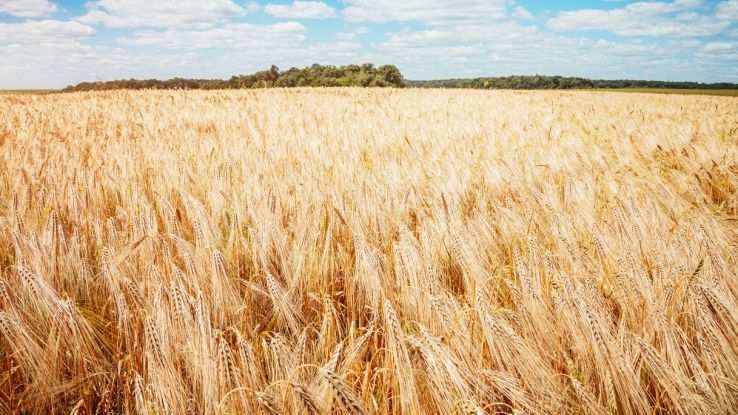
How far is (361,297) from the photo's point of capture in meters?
1.36

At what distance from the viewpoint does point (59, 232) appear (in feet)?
4.58

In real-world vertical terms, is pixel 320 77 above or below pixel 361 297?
above

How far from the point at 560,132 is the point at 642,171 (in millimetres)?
2033

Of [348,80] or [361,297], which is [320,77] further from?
[361,297]

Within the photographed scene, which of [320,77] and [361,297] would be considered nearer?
[361,297]

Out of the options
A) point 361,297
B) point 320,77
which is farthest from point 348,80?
point 361,297

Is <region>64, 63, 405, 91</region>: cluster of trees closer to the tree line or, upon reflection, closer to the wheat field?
the tree line

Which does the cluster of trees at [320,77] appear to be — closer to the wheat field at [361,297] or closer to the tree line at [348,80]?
the tree line at [348,80]

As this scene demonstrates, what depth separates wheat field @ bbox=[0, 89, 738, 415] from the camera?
0.82m

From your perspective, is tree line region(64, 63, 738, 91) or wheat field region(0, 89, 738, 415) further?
tree line region(64, 63, 738, 91)

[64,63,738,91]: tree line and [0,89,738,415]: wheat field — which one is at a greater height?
[64,63,738,91]: tree line

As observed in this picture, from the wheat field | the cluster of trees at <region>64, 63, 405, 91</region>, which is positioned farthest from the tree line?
the wheat field

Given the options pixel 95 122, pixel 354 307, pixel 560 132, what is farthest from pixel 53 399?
pixel 95 122

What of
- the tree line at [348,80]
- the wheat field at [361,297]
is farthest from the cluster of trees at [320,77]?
the wheat field at [361,297]
